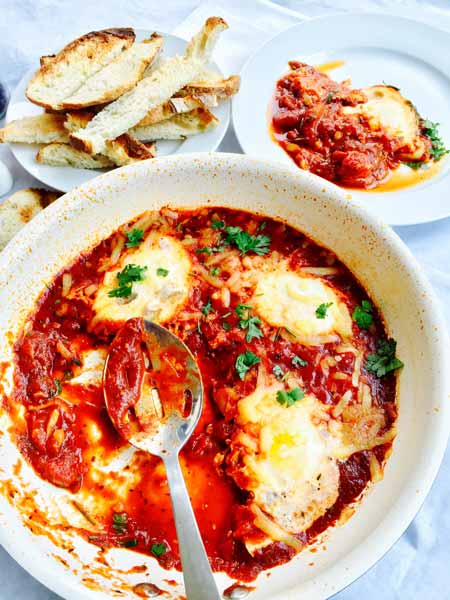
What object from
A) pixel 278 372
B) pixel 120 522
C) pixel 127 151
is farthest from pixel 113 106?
pixel 120 522

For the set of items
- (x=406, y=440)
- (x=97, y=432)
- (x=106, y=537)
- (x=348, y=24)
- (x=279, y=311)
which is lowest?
(x=106, y=537)

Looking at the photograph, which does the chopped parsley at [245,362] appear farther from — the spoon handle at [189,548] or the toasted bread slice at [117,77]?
the toasted bread slice at [117,77]

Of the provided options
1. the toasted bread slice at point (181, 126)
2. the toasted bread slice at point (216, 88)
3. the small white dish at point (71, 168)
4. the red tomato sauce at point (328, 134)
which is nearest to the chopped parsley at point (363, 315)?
the red tomato sauce at point (328, 134)

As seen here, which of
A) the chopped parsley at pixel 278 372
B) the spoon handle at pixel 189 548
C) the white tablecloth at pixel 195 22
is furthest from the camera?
the white tablecloth at pixel 195 22

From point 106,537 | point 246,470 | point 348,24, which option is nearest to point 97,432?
point 106,537

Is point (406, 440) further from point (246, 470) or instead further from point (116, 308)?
point (116, 308)

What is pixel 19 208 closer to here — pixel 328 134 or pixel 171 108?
pixel 171 108

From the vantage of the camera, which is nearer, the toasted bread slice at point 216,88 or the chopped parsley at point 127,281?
the chopped parsley at point 127,281
